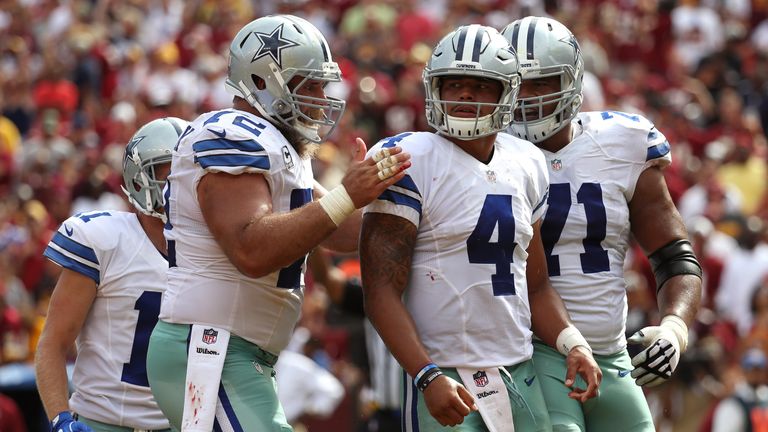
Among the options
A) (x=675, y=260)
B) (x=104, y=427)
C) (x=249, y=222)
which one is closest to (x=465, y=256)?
(x=249, y=222)

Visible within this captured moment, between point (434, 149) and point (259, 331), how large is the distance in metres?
0.81

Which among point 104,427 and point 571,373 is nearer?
point 571,373

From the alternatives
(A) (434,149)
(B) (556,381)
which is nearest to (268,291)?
(A) (434,149)

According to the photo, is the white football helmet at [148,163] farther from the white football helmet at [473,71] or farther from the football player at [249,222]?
the white football helmet at [473,71]

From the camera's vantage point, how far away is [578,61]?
5.21m

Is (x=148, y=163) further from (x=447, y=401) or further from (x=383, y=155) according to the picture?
(x=447, y=401)

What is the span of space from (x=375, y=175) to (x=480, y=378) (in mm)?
748

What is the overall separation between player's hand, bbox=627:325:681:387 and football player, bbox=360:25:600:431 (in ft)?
0.69

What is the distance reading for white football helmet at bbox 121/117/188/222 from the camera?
5375 millimetres

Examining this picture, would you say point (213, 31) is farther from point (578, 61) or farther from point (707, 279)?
point (578, 61)

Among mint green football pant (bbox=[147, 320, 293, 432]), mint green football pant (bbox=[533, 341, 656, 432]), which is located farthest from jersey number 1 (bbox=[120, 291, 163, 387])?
mint green football pant (bbox=[533, 341, 656, 432])

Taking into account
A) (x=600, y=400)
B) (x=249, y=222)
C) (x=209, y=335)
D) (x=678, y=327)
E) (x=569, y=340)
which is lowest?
(x=600, y=400)

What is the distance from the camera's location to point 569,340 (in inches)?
185

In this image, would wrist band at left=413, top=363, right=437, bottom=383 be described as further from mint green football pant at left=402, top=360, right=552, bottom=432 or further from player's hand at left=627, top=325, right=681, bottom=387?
player's hand at left=627, top=325, right=681, bottom=387
